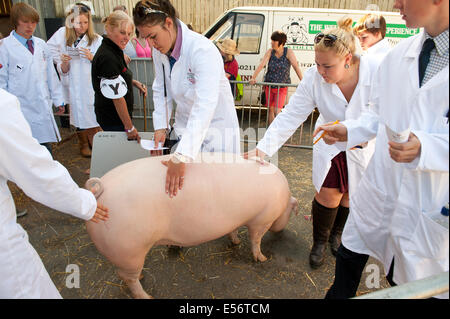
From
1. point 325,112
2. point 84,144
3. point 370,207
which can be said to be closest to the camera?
point 370,207

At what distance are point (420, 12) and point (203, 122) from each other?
1.18 m

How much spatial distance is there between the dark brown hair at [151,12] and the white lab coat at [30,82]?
88.2 inches

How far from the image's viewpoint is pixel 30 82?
351cm

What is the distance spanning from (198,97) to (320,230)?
1.50 metres

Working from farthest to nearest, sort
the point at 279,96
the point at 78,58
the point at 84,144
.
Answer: the point at 279,96, the point at 84,144, the point at 78,58

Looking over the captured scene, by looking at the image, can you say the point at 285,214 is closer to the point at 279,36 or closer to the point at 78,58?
the point at 78,58

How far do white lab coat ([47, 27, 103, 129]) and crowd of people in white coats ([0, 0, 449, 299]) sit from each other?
629mm

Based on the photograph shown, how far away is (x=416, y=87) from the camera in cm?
128

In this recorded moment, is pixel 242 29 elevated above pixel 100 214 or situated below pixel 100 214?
above

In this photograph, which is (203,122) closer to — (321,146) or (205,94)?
(205,94)

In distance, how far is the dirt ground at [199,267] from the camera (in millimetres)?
2324

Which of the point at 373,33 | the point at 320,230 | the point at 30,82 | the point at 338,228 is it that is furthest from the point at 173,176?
the point at 373,33

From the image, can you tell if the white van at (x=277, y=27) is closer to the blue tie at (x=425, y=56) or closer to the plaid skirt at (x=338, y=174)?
the plaid skirt at (x=338, y=174)

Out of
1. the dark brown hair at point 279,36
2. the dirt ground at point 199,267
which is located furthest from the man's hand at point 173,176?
the dark brown hair at point 279,36
